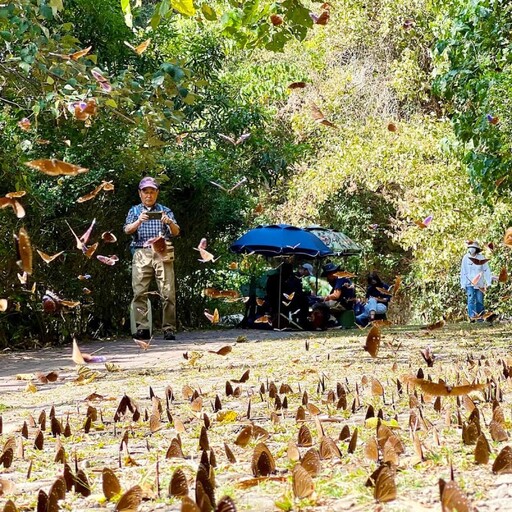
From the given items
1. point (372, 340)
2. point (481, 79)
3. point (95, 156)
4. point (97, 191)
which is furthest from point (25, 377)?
point (481, 79)

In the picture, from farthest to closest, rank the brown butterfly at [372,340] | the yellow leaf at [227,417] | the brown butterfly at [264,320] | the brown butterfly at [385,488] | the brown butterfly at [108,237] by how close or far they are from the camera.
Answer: the brown butterfly at [264,320]
the brown butterfly at [108,237]
the brown butterfly at [372,340]
the yellow leaf at [227,417]
the brown butterfly at [385,488]

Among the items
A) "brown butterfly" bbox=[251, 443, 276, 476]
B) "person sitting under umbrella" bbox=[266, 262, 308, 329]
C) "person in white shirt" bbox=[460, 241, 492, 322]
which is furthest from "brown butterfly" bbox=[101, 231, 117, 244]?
"person in white shirt" bbox=[460, 241, 492, 322]

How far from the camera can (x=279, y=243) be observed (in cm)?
1534

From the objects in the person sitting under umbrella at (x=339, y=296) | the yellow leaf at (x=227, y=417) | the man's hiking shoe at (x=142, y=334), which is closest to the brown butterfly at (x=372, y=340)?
the yellow leaf at (x=227, y=417)

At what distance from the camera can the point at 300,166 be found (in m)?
25.9

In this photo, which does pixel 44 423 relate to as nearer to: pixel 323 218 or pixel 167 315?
pixel 167 315

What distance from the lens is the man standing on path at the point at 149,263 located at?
11078mm

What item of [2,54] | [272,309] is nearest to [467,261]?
[272,309]

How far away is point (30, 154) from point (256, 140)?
9973 millimetres

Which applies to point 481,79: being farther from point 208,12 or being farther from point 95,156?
point 208,12

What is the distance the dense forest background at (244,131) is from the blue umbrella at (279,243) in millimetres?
526

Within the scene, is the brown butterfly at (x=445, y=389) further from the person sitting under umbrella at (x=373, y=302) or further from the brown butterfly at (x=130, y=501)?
the person sitting under umbrella at (x=373, y=302)

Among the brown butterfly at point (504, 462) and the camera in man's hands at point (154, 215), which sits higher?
the camera in man's hands at point (154, 215)

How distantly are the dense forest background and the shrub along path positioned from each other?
1712mm
